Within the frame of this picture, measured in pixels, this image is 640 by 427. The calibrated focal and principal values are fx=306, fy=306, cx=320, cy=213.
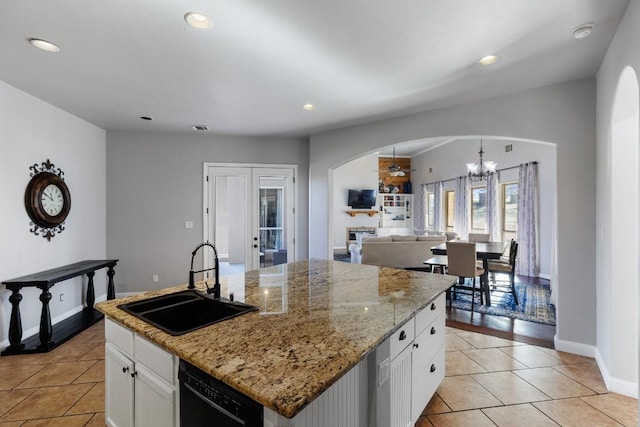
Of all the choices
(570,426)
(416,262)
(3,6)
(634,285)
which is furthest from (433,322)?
(416,262)

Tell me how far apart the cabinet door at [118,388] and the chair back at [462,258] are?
13.0ft

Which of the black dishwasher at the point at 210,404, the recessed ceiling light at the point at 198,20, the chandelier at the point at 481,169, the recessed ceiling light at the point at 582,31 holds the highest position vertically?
the recessed ceiling light at the point at 582,31

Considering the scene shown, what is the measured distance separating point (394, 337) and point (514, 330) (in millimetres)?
2858

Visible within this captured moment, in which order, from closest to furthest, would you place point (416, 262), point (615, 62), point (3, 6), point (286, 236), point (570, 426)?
1. point (3, 6)
2. point (570, 426)
3. point (615, 62)
4. point (286, 236)
5. point (416, 262)

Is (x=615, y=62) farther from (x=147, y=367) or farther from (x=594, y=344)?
(x=147, y=367)

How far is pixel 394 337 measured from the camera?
1.56 meters

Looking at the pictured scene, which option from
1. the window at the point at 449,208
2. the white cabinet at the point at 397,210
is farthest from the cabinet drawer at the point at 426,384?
the white cabinet at the point at 397,210

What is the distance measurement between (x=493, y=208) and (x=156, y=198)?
7.19 meters

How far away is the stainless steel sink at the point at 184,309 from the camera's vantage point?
1.69m

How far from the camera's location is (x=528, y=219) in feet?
20.9

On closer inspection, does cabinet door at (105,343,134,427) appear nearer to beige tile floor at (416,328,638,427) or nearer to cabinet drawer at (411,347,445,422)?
cabinet drawer at (411,347,445,422)

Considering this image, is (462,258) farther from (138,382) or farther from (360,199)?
(360,199)

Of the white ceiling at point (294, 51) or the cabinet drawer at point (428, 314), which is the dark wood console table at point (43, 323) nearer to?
the white ceiling at point (294, 51)

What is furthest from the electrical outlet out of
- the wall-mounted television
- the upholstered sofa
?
the wall-mounted television
